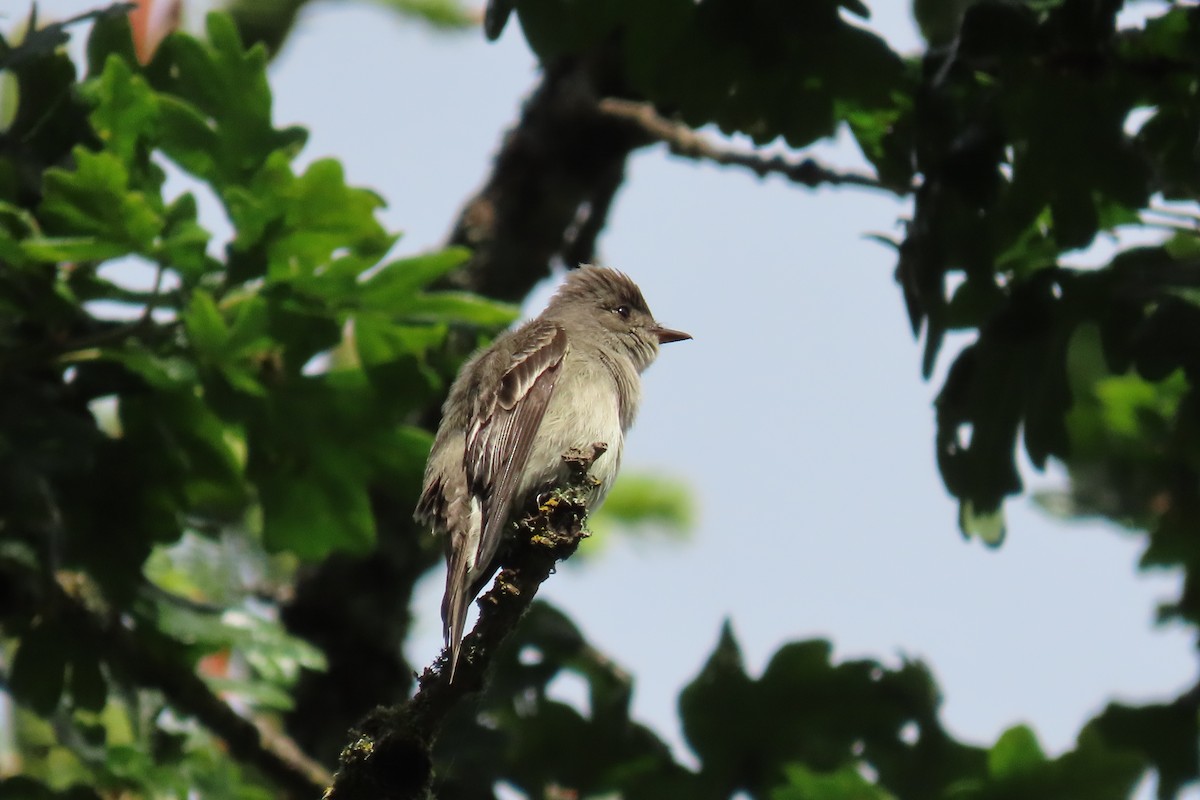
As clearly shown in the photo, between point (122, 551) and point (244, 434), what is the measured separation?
1.91 ft

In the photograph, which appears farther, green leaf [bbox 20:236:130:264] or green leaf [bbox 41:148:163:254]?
green leaf [bbox 41:148:163:254]

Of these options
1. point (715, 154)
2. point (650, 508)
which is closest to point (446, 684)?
point (715, 154)

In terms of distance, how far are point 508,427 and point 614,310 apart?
1732 mm

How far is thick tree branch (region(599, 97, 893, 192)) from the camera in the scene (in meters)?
5.68

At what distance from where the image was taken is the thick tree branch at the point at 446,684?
3355 millimetres

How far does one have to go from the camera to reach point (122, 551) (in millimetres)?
5023

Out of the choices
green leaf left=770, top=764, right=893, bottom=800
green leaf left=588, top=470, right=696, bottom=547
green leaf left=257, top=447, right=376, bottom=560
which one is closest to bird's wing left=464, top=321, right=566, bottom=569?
green leaf left=257, top=447, right=376, bottom=560

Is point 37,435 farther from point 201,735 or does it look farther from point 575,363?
point 201,735

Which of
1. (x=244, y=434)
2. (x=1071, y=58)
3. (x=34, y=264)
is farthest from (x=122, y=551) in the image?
(x=1071, y=58)

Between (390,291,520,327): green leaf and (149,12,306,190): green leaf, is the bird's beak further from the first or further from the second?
(149,12,306,190): green leaf

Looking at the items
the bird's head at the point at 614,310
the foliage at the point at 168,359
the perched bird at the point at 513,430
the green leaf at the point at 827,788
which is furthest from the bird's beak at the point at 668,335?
the green leaf at the point at 827,788

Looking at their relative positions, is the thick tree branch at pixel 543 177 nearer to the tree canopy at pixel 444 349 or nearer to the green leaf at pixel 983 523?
the tree canopy at pixel 444 349

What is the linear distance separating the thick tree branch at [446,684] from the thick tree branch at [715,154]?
1942mm

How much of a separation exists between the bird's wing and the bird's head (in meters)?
0.77
